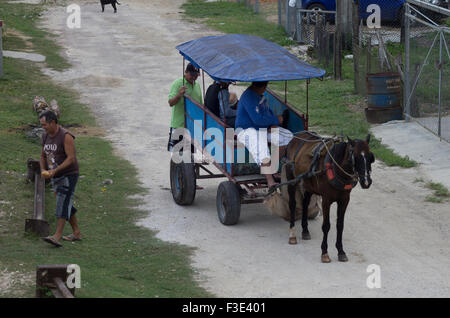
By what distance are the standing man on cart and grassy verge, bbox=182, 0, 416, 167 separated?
2.68 metres

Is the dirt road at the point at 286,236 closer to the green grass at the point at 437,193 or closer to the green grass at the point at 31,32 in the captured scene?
the green grass at the point at 437,193

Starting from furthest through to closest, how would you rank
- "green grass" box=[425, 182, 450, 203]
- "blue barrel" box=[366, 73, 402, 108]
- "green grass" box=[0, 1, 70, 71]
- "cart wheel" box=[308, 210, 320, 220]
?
"green grass" box=[0, 1, 70, 71] < "blue barrel" box=[366, 73, 402, 108] < "green grass" box=[425, 182, 450, 203] < "cart wheel" box=[308, 210, 320, 220]

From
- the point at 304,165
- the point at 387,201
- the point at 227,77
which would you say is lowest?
the point at 387,201

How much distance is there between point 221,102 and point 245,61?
0.85 meters

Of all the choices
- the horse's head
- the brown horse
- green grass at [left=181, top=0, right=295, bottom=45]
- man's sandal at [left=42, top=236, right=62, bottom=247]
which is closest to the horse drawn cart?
the brown horse

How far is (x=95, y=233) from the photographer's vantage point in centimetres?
1097

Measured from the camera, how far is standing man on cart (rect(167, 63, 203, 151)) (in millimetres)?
12492

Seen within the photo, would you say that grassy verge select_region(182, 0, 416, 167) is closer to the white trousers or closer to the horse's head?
the white trousers

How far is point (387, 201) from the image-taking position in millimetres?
12516

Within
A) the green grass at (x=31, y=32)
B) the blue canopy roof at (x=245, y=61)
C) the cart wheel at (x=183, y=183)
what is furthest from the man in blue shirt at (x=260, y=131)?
the green grass at (x=31, y=32)

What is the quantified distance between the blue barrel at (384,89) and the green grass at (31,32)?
36.1 feet
